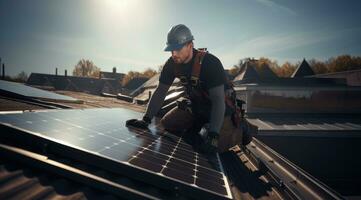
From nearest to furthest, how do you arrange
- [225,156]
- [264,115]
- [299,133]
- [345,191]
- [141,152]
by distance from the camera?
[141,152] → [225,156] → [345,191] → [299,133] → [264,115]

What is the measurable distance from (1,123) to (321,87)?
30.9m

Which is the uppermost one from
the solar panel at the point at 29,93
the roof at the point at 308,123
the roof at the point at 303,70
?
the roof at the point at 303,70

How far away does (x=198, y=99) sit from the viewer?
5457 mm

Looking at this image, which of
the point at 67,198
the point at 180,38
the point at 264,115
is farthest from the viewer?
the point at 264,115

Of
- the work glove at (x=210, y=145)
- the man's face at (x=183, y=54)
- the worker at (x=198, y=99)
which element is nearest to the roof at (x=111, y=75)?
the worker at (x=198, y=99)

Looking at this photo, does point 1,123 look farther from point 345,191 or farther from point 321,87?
point 321,87

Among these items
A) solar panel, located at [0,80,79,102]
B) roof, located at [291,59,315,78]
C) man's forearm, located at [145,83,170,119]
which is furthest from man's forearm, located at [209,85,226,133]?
roof, located at [291,59,315,78]

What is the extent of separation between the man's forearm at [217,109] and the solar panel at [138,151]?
520mm

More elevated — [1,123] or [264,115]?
[1,123]

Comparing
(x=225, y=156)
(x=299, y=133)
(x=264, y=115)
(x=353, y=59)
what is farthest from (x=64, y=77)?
(x=353, y=59)

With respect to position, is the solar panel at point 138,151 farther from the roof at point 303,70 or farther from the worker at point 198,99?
the roof at point 303,70

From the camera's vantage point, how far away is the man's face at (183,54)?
202 inches

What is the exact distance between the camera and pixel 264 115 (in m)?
27.7

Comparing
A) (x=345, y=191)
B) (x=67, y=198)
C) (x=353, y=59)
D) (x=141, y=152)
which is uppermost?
(x=353, y=59)
